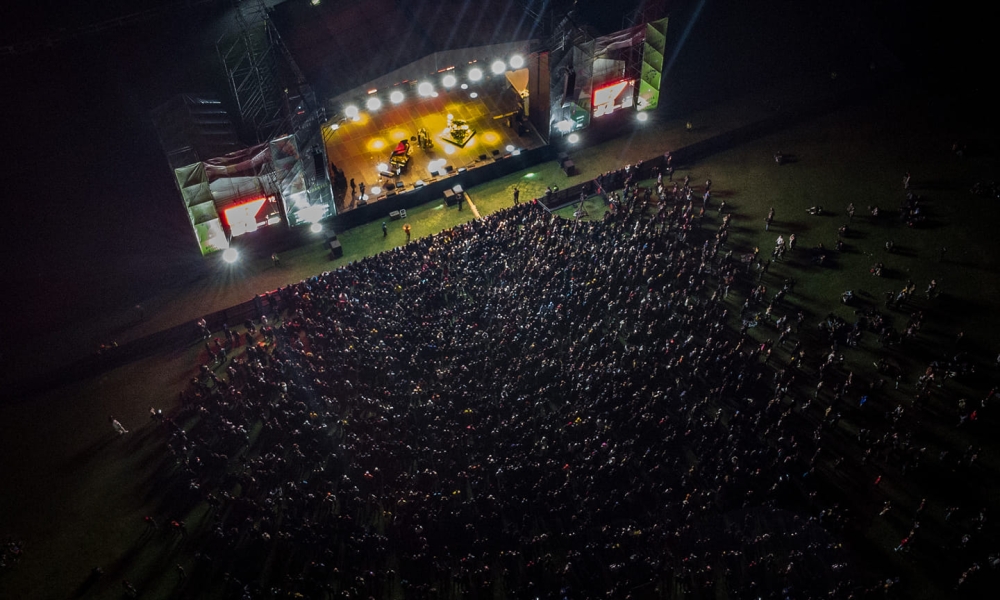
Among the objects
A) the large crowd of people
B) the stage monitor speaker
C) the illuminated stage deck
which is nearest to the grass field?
the stage monitor speaker

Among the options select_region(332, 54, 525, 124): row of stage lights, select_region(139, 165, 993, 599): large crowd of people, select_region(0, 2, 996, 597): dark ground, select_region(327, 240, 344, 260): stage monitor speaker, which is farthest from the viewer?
select_region(332, 54, 525, 124): row of stage lights

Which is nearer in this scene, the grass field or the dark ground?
the grass field

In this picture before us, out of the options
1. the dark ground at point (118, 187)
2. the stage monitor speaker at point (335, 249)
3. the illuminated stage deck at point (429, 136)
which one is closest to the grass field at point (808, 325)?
the dark ground at point (118, 187)

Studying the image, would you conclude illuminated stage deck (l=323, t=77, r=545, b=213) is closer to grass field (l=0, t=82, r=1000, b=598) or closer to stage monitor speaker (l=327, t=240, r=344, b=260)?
grass field (l=0, t=82, r=1000, b=598)

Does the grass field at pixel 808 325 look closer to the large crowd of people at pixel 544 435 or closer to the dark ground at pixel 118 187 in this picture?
the dark ground at pixel 118 187

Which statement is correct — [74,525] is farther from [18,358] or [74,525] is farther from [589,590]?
[589,590]

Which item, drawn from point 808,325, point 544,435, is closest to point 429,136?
point 544,435
